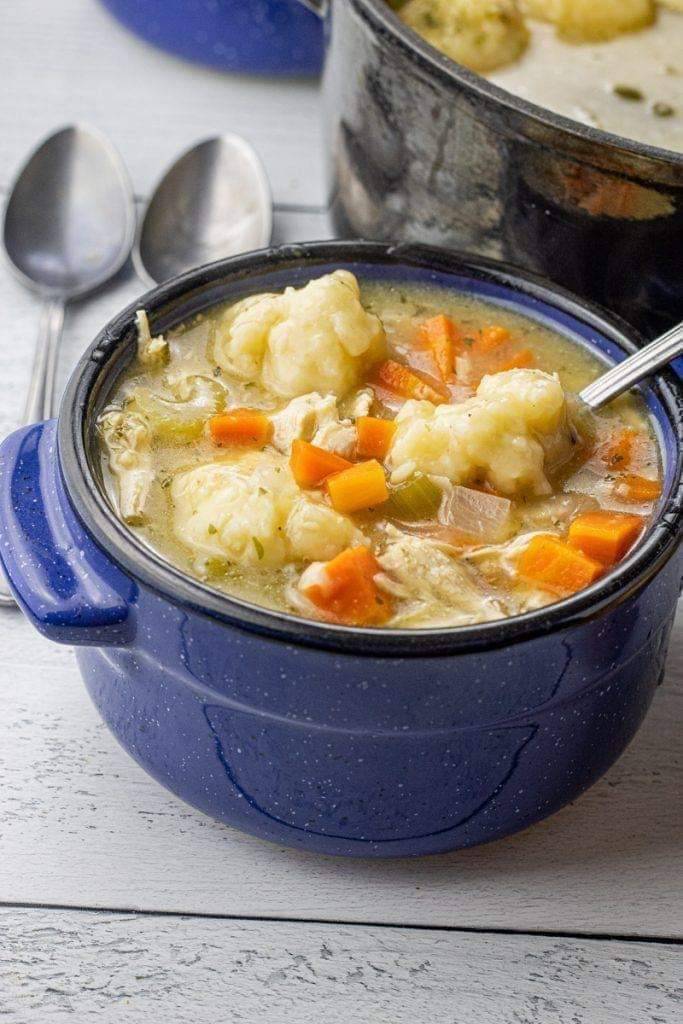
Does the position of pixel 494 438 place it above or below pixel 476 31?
below

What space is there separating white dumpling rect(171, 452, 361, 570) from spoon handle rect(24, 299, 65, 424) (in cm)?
63

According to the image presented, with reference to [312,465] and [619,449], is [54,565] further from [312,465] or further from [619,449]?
[619,449]

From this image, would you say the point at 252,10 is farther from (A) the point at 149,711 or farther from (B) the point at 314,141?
(A) the point at 149,711

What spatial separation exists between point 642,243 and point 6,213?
46.5 inches

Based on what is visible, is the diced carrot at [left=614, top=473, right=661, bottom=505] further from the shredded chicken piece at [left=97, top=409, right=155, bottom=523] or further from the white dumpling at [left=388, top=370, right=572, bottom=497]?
the shredded chicken piece at [left=97, top=409, right=155, bottom=523]

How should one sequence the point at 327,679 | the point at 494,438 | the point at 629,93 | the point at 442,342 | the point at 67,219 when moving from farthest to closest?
the point at 67,219, the point at 629,93, the point at 442,342, the point at 494,438, the point at 327,679

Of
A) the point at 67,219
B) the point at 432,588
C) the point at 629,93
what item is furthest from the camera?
the point at 67,219

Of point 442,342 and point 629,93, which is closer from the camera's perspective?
point 442,342

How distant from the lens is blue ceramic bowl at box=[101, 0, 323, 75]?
2768 mm

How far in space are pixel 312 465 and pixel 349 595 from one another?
20cm

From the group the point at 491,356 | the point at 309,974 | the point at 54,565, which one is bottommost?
the point at 309,974

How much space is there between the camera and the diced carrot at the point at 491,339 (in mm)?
1759

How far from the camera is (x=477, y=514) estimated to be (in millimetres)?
1544

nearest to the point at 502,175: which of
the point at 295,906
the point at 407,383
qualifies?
the point at 407,383
